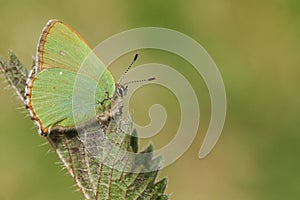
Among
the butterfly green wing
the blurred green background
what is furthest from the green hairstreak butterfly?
the blurred green background

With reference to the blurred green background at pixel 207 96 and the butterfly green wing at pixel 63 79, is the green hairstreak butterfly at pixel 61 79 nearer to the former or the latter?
the butterfly green wing at pixel 63 79

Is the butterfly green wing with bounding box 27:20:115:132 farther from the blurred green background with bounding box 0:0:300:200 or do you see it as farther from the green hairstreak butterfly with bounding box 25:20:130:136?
the blurred green background with bounding box 0:0:300:200

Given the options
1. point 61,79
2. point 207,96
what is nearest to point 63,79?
point 61,79

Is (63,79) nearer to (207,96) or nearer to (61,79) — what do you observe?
(61,79)

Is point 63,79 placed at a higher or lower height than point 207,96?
lower

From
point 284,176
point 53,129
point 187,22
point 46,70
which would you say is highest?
point 187,22

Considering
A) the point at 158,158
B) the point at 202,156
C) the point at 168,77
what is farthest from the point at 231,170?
the point at 158,158

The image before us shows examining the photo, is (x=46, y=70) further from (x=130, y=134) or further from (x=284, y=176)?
(x=284, y=176)
